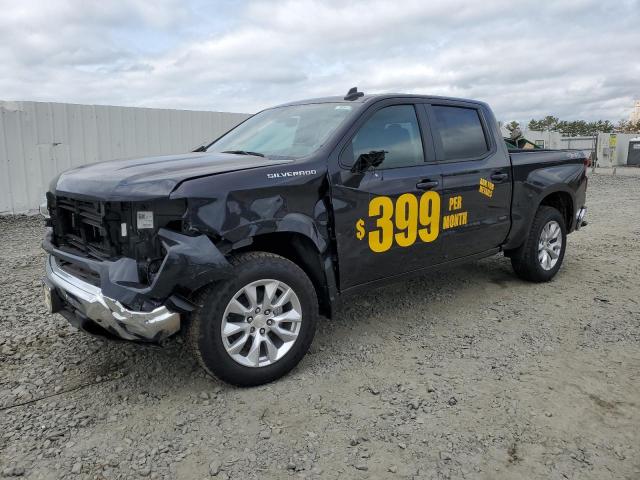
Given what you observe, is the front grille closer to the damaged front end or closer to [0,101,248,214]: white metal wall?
the damaged front end

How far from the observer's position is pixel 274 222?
3129mm

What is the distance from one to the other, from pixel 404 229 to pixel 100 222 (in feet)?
6.75

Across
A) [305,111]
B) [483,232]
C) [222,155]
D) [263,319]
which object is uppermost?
[305,111]

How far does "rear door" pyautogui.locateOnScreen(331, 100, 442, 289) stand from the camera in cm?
350

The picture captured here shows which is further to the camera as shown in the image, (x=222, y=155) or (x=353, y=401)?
(x=222, y=155)

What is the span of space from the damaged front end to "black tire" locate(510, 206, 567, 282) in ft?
11.0

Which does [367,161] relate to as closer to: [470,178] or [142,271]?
[470,178]

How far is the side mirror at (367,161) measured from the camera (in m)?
3.50

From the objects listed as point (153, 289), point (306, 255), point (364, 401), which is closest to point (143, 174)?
point (153, 289)

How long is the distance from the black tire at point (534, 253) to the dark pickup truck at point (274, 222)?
0.54 meters

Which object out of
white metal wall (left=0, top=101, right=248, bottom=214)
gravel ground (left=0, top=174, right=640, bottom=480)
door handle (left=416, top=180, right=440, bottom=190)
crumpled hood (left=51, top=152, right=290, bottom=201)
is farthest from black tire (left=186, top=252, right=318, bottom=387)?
white metal wall (left=0, top=101, right=248, bottom=214)

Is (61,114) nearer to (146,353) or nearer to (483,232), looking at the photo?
(146,353)

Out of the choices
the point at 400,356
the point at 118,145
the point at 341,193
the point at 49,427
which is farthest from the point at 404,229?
the point at 118,145

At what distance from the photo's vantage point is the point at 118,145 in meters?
10.2
